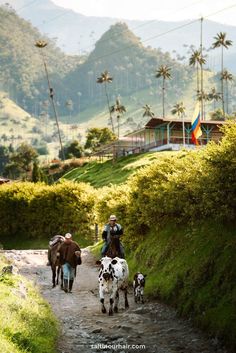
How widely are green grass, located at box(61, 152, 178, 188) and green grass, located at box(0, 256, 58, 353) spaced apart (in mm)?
50344

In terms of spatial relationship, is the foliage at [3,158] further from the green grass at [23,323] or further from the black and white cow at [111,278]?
the green grass at [23,323]

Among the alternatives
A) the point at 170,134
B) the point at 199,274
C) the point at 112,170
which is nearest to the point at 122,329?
the point at 199,274

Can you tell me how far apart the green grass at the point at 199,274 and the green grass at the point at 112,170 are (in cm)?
4517

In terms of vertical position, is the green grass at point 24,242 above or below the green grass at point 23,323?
below

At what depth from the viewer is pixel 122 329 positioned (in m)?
16.5

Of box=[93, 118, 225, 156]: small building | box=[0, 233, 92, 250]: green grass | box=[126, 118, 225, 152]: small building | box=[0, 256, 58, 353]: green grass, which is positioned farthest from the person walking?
box=[126, 118, 225, 152]: small building

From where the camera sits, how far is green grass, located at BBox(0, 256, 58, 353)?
12.3m

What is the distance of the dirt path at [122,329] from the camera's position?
1458 cm

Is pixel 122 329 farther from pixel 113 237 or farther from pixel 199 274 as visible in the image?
pixel 113 237

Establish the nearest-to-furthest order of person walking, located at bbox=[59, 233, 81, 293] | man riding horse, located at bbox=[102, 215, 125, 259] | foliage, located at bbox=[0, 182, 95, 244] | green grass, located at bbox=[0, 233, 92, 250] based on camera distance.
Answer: man riding horse, located at bbox=[102, 215, 125, 259] → person walking, located at bbox=[59, 233, 81, 293] → foliage, located at bbox=[0, 182, 95, 244] → green grass, located at bbox=[0, 233, 92, 250]

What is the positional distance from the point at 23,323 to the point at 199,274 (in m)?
6.33

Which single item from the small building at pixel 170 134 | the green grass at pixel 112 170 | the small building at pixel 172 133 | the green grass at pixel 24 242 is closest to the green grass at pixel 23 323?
the green grass at pixel 24 242

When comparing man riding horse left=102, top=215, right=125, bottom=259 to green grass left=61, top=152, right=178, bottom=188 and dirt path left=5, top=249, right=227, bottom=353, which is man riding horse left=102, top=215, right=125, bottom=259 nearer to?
dirt path left=5, top=249, right=227, bottom=353

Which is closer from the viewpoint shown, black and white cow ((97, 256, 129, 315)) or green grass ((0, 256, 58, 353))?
green grass ((0, 256, 58, 353))
